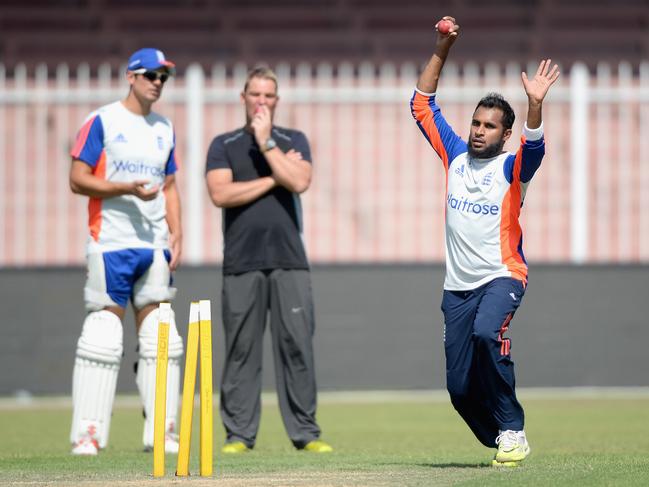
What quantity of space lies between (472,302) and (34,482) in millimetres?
2078

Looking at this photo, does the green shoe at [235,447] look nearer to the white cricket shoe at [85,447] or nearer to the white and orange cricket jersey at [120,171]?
the white cricket shoe at [85,447]

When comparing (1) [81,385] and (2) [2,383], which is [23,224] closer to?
(2) [2,383]

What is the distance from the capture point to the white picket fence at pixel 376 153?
12820 mm

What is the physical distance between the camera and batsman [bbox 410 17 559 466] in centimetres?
652

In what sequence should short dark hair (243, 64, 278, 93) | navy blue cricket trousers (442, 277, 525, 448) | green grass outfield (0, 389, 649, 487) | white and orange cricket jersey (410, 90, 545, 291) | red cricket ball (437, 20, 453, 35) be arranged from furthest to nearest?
1. short dark hair (243, 64, 278, 93)
2. red cricket ball (437, 20, 453, 35)
3. white and orange cricket jersey (410, 90, 545, 291)
4. navy blue cricket trousers (442, 277, 525, 448)
5. green grass outfield (0, 389, 649, 487)

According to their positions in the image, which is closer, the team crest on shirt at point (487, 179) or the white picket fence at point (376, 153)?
the team crest on shirt at point (487, 179)

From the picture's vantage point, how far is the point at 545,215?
1350cm

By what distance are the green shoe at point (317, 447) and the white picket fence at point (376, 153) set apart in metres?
4.85

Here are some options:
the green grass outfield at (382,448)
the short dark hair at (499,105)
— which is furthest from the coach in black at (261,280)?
the short dark hair at (499,105)

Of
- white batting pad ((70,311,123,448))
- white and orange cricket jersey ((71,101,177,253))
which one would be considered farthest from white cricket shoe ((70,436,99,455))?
white and orange cricket jersey ((71,101,177,253))

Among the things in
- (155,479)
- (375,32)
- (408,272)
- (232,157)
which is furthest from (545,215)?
(155,479)

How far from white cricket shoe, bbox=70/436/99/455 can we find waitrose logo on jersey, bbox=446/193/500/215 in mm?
2407

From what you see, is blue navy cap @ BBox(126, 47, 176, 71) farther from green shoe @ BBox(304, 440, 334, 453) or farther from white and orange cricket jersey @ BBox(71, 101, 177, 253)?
green shoe @ BBox(304, 440, 334, 453)

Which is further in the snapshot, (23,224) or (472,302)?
(23,224)
